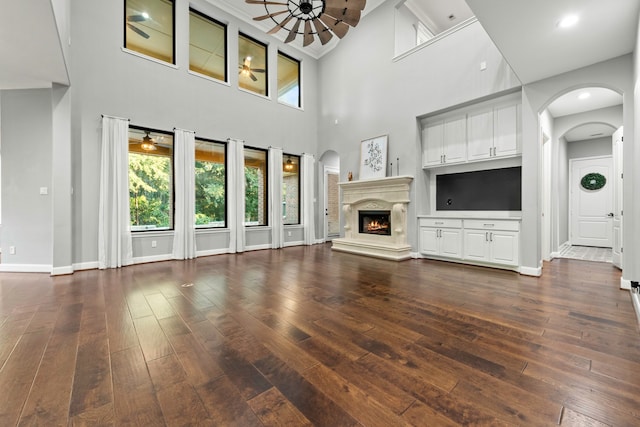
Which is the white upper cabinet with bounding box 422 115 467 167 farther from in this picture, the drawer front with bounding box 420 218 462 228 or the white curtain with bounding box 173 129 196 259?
the white curtain with bounding box 173 129 196 259

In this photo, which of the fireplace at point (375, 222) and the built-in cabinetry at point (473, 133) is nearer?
the built-in cabinetry at point (473, 133)

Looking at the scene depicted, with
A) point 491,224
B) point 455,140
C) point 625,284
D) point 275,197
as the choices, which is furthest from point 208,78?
point 625,284

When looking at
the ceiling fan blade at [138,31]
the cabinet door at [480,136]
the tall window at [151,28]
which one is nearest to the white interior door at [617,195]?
the cabinet door at [480,136]

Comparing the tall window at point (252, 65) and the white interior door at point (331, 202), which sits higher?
the tall window at point (252, 65)

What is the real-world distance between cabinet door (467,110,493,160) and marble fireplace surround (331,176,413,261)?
48.2 inches

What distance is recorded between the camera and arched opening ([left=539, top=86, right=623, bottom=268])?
195 inches

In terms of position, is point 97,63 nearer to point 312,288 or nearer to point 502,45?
point 312,288

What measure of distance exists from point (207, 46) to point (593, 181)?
33.4 ft

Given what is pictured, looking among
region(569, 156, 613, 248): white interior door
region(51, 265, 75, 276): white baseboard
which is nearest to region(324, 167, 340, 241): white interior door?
region(51, 265, 75, 276): white baseboard

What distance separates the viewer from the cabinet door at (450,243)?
5113mm

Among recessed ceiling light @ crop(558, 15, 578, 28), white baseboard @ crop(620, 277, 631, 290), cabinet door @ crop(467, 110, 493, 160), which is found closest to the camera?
recessed ceiling light @ crop(558, 15, 578, 28)

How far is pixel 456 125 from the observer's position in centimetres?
534

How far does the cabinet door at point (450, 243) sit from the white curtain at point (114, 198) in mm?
5888

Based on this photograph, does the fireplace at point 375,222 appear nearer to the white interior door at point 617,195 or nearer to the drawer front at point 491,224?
the drawer front at point 491,224
